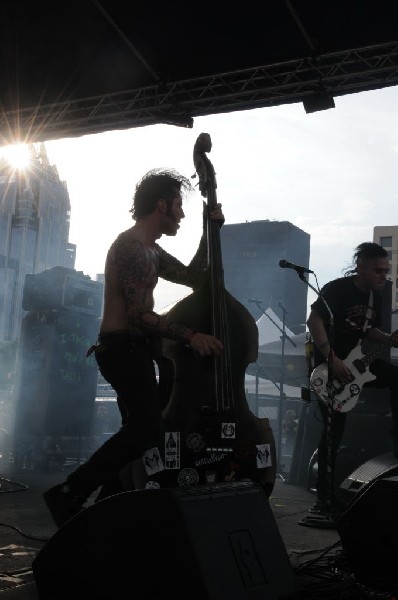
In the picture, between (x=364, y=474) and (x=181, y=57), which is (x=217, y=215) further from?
(x=181, y=57)

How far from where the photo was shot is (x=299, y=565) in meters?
3.02

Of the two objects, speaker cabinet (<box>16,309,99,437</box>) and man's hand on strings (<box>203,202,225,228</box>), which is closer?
man's hand on strings (<box>203,202,225,228</box>)

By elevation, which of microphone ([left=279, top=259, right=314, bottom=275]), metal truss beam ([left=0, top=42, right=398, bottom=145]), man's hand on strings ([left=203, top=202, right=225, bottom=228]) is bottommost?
microphone ([left=279, top=259, right=314, bottom=275])

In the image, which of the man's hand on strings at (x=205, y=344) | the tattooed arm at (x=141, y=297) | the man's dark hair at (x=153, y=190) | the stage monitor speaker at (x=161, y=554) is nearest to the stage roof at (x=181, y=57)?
the man's dark hair at (x=153, y=190)

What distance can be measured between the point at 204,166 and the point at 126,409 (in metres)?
1.60

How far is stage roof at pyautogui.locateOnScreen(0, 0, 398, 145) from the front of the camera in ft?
19.5

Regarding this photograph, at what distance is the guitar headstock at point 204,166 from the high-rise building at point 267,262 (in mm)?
38051

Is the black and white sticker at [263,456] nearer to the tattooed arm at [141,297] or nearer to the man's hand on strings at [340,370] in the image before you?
the tattooed arm at [141,297]

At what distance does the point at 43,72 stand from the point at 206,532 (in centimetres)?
626

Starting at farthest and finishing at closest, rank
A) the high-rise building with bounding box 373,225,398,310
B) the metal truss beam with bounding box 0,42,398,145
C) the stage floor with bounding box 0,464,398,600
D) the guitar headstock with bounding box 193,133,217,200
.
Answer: the high-rise building with bounding box 373,225,398,310 < the metal truss beam with bounding box 0,42,398,145 < the guitar headstock with bounding box 193,133,217,200 < the stage floor with bounding box 0,464,398,600

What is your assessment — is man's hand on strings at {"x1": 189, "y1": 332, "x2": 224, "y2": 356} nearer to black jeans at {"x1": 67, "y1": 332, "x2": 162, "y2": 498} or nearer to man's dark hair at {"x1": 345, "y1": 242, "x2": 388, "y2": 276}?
black jeans at {"x1": 67, "y1": 332, "x2": 162, "y2": 498}

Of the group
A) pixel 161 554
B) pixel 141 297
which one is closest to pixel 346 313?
pixel 141 297

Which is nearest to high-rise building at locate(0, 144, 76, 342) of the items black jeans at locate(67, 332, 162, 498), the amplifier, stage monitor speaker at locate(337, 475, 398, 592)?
the amplifier

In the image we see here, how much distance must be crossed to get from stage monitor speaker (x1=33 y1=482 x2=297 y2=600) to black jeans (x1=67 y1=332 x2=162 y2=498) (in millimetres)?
815
